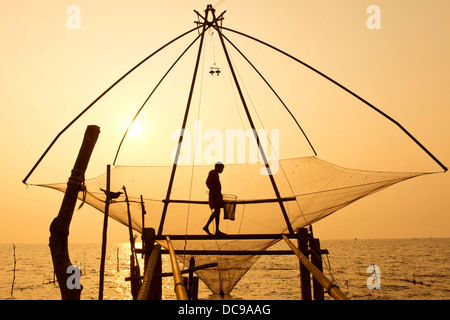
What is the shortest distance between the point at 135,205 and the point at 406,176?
5.27 m

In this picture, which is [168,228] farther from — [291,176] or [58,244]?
[58,244]

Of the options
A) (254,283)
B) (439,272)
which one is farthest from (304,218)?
Result: (439,272)

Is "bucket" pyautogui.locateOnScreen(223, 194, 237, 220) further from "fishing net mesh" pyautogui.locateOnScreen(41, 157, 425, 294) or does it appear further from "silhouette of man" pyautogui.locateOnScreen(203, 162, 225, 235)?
"fishing net mesh" pyautogui.locateOnScreen(41, 157, 425, 294)

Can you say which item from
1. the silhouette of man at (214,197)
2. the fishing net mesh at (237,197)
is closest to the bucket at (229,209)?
the silhouette of man at (214,197)

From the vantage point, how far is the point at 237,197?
8.78 meters

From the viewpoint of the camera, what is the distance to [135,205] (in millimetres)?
8359

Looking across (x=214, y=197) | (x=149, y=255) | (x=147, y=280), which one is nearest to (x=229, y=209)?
(x=214, y=197)

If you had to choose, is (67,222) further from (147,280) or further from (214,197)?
(214,197)

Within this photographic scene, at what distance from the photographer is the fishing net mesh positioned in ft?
26.2

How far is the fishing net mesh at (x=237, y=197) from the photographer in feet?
26.2

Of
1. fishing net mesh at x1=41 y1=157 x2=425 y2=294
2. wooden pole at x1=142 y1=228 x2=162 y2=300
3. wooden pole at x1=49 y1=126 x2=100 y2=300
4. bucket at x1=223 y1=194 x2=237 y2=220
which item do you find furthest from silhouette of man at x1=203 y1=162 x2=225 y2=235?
wooden pole at x1=49 y1=126 x2=100 y2=300

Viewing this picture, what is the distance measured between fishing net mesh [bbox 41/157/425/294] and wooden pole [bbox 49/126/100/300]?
9.79ft

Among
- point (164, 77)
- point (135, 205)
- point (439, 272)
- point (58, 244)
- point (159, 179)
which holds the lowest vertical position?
point (439, 272)

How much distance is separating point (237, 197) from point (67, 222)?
4.83m
